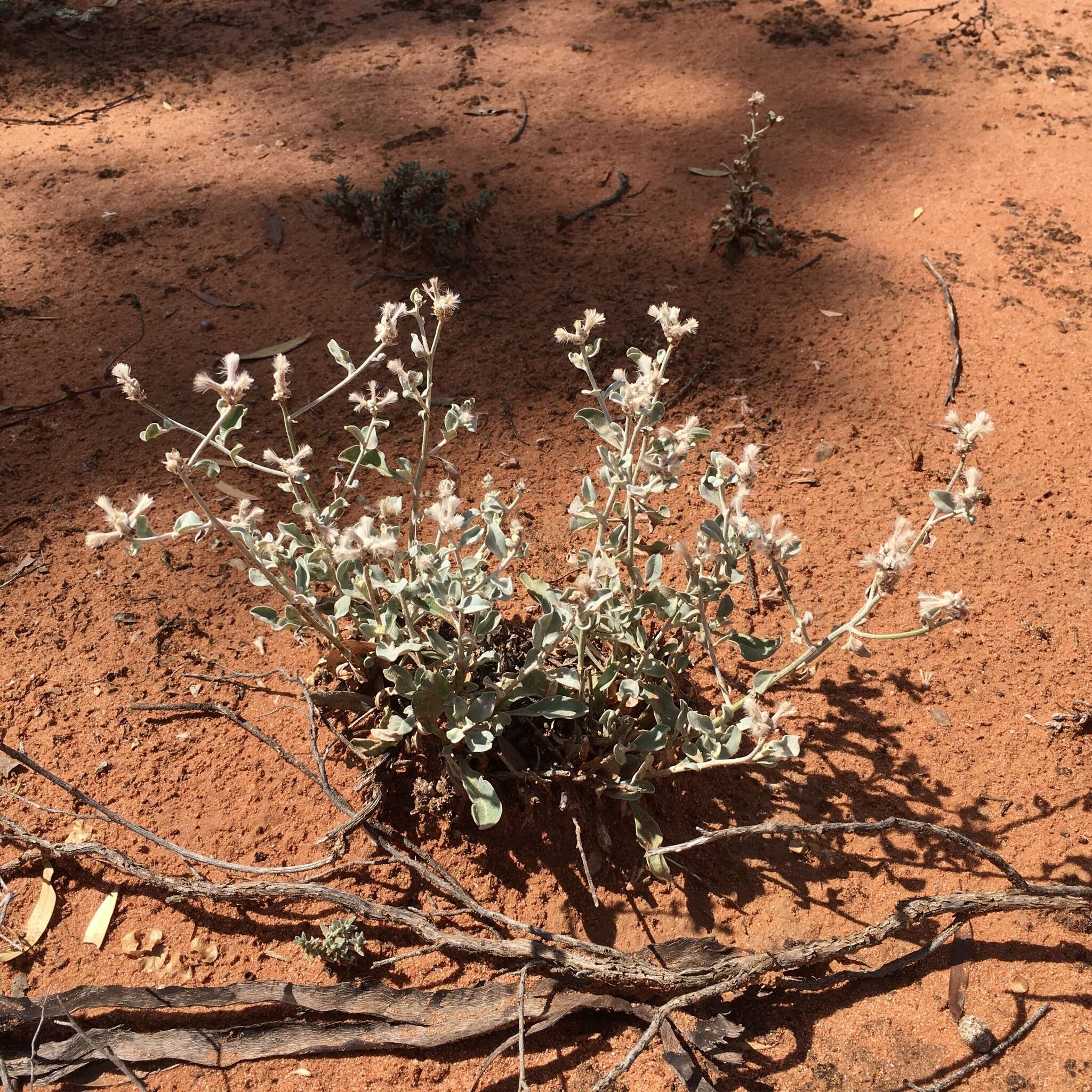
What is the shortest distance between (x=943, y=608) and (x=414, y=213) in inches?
120

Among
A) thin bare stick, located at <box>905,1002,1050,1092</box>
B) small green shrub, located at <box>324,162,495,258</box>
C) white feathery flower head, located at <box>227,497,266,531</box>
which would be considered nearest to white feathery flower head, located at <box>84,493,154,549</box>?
white feathery flower head, located at <box>227,497,266,531</box>

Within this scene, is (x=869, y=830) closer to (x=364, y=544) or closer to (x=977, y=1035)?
(x=977, y=1035)

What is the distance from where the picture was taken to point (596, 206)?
439 centimetres

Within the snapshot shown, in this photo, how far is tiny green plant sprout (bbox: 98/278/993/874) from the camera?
1.89 metres

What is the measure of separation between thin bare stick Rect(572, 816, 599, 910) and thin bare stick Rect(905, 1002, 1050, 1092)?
76cm

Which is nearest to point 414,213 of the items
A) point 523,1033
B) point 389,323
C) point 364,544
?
point 389,323

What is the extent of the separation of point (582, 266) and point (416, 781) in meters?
2.54

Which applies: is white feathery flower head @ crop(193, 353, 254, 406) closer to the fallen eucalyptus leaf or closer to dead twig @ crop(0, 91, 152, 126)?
the fallen eucalyptus leaf

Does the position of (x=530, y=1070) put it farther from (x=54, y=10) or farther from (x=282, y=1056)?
(x=54, y=10)

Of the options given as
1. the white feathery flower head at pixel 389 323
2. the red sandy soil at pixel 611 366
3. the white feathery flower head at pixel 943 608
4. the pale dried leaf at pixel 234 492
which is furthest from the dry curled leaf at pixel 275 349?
the white feathery flower head at pixel 943 608

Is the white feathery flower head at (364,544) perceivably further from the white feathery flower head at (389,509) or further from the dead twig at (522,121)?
the dead twig at (522,121)

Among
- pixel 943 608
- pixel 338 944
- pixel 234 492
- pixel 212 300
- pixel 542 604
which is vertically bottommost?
pixel 338 944

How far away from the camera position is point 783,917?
226 cm

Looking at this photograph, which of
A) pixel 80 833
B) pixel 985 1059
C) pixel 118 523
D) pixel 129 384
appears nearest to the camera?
pixel 118 523
